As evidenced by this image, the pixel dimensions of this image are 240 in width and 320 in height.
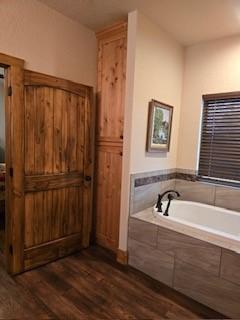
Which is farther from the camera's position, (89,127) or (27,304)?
(89,127)

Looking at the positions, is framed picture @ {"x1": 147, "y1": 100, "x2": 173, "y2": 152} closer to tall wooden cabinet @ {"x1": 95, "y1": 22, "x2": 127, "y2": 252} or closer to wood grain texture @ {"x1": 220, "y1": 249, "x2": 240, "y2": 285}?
tall wooden cabinet @ {"x1": 95, "y1": 22, "x2": 127, "y2": 252}

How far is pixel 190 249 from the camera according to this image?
1945 mm

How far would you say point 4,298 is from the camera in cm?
181

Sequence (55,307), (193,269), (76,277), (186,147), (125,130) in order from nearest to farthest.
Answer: (55,307) < (193,269) < (76,277) < (125,130) < (186,147)

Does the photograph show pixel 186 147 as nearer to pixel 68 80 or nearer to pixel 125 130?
pixel 125 130

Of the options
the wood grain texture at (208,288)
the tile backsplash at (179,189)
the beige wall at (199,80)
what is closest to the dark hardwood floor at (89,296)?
the wood grain texture at (208,288)

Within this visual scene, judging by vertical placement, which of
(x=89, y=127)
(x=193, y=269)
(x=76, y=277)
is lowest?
(x=76, y=277)

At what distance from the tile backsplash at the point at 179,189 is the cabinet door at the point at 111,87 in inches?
23.6

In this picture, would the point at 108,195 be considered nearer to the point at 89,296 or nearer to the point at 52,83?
the point at 89,296

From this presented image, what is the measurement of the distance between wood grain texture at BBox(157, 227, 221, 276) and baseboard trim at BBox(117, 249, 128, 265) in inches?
18.0

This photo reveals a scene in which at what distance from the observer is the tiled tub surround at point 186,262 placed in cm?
175

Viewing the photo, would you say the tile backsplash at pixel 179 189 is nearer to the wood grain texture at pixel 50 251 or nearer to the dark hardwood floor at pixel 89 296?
the dark hardwood floor at pixel 89 296

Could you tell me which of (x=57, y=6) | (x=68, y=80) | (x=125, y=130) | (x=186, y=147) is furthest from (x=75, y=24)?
(x=186, y=147)

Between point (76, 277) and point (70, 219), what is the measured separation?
0.63 meters
